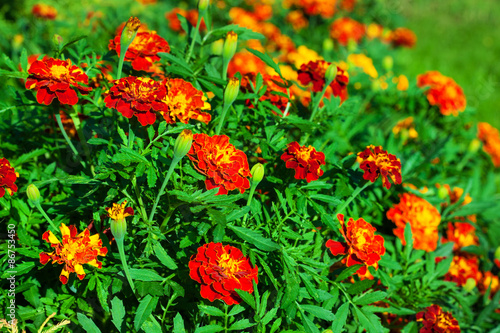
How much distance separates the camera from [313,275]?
129 cm

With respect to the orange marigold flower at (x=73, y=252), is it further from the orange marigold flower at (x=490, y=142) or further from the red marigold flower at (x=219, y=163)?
the orange marigold flower at (x=490, y=142)

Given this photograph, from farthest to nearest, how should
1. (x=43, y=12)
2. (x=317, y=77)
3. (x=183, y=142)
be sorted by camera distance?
(x=43, y=12) → (x=317, y=77) → (x=183, y=142)

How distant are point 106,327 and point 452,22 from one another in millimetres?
7267

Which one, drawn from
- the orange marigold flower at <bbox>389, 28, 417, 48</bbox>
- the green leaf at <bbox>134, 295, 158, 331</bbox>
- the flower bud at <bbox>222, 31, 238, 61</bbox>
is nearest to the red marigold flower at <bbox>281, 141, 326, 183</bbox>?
the flower bud at <bbox>222, 31, 238, 61</bbox>

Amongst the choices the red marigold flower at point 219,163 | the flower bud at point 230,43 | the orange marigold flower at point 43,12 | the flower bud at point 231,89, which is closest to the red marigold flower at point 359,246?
the red marigold flower at point 219,163

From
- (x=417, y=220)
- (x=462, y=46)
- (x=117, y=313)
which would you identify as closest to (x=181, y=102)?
(x=117, y=313)

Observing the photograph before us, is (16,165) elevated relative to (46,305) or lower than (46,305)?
elevated

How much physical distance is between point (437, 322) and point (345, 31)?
3.05m

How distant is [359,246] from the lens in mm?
1297

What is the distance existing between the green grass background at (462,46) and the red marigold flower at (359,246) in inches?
109

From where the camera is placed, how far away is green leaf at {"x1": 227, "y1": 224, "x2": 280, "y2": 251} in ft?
3.66

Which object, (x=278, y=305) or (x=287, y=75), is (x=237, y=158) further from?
(x=287, y=75)

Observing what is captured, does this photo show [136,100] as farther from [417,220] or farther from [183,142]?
[417,220]

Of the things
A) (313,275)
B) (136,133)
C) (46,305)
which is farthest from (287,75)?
(46,305)
